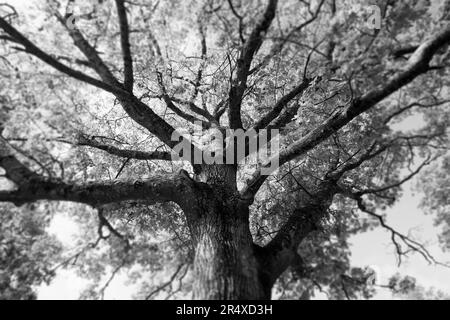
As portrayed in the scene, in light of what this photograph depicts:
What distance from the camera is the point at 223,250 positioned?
455cm

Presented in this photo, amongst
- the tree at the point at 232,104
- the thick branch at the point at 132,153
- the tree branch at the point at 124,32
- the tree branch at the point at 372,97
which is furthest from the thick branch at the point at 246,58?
the tree branch at the point at 124,32

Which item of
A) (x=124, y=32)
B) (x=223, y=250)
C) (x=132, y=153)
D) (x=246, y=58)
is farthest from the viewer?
(x=132, y=153)

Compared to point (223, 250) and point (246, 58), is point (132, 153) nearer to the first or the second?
point (246, 58)

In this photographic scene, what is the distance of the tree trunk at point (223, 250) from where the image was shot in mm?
4137

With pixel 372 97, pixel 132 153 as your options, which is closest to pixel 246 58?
pixel 372 97

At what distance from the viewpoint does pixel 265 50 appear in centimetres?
787

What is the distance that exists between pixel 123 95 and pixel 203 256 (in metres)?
2.76

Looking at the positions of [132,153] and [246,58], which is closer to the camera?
[246,58]

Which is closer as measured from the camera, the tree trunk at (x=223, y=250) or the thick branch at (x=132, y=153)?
the tree trunk at (x=223, y=250)

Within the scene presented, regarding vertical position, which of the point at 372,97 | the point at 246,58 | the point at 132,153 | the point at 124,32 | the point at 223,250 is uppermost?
the point at 246,58

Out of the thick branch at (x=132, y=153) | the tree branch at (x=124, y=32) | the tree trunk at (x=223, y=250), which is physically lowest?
the tree trunk at (x=223, y=250)

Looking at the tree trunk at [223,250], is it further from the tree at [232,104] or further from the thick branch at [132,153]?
the thick branch at [132,153]

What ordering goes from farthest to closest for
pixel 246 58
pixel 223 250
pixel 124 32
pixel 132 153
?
pixel 132 153 < pixel 246 58 < pixel 124 32 < pixel 223 250
